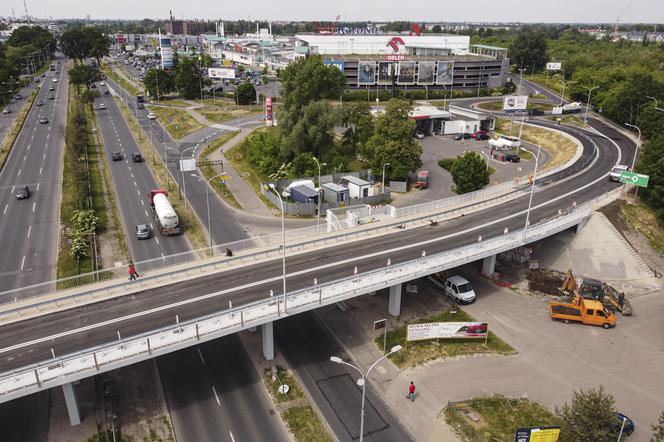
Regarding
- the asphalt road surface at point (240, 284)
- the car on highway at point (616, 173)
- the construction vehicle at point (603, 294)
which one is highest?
the car on highway at point (616, 173)

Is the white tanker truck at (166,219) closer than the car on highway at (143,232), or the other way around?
the car on highway at (143,232)

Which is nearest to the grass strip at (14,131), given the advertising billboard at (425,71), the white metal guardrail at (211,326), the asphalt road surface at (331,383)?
the white metal guardrail at (211,326)

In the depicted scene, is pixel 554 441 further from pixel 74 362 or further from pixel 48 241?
pixel 48 241

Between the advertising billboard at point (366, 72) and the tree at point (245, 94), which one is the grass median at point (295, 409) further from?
the advertising billboard at point (366, 72)

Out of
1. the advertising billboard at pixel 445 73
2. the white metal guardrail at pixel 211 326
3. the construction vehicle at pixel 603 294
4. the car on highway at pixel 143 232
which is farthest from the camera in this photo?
the advertising billboard at pixel 445 73

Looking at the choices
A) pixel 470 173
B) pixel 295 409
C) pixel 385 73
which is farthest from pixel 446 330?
pixel 385 73
